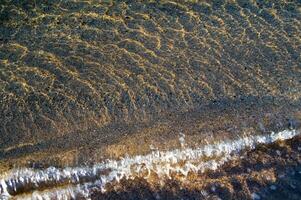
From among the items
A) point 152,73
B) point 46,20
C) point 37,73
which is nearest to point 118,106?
point 152,73

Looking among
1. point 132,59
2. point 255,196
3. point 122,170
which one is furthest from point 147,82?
point 255,196

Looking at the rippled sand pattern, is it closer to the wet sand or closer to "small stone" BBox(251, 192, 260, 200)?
the wet sand

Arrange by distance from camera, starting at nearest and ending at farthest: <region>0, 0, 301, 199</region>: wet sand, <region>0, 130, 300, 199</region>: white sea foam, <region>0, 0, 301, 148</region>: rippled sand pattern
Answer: <region>0, 130, 300, 199</region>: white sea foam → <region>0, 0, 301, 199</region>: wet sand → <region>0, 0, 301, 148</region>: rippled sand pattern

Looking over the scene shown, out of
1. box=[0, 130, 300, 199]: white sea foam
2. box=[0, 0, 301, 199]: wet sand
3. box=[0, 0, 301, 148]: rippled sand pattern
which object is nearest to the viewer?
box=[0, 130, 300, 199]: white sea foam

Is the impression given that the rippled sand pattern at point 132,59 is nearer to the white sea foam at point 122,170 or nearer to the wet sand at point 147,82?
the wet sand at point 147,82

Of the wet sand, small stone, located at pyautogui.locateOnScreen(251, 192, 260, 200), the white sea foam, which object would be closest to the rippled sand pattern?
the wet sand

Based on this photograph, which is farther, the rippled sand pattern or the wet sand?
the rippled sand pattern

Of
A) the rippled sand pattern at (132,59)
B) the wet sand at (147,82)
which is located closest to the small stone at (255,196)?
the wet sand at (147,82)

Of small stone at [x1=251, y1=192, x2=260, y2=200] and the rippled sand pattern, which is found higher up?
the rippled sand pattern
